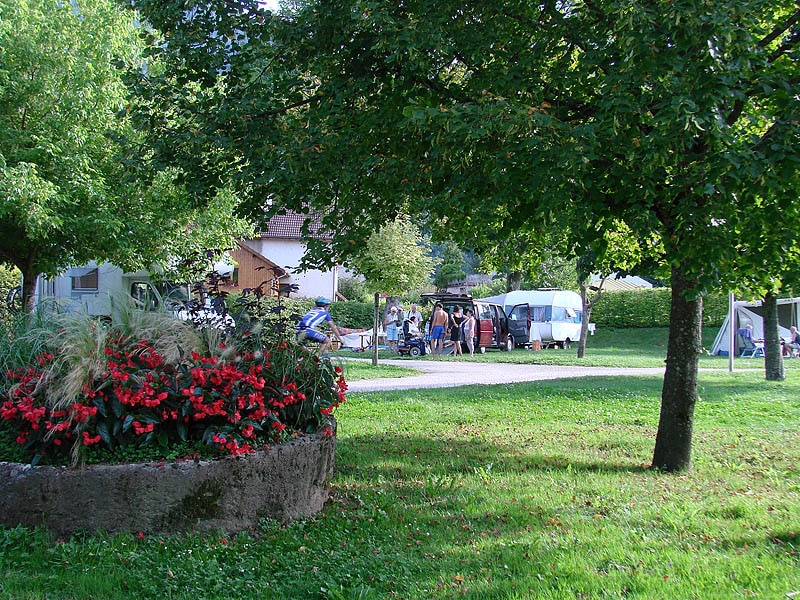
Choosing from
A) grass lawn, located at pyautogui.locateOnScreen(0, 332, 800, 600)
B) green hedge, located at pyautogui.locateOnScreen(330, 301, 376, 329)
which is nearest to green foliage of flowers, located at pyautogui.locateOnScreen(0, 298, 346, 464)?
grass lawn, located at pyautogui.locateOnScreen(0, 332, 800, 600)

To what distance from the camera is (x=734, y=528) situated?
4.86 meters

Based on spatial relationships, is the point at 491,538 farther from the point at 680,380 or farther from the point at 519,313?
the point at 519,313

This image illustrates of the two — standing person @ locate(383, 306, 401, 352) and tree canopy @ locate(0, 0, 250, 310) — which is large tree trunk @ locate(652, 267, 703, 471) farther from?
standing person @ locate(383, 306, 401, 352)

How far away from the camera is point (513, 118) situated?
5203 millimetres

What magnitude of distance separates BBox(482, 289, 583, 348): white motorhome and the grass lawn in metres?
24.8

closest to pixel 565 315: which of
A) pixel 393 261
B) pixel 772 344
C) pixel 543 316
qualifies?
pixel 543 316

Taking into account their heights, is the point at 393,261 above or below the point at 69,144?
below

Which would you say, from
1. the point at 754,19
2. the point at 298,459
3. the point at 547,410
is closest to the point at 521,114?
the point at 754,19

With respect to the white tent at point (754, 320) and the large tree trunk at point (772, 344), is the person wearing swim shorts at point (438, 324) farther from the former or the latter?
the large tree trunk at point (772, 344)

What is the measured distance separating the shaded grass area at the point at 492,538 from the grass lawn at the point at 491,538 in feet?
0.04

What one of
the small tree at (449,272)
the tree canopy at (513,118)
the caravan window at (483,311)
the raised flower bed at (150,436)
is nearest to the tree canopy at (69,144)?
the tree canopy at (513,118)

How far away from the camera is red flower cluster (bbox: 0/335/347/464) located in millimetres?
4402

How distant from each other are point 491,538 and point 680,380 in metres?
2.85

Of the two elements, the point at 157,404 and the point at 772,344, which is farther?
the point at 772,344
